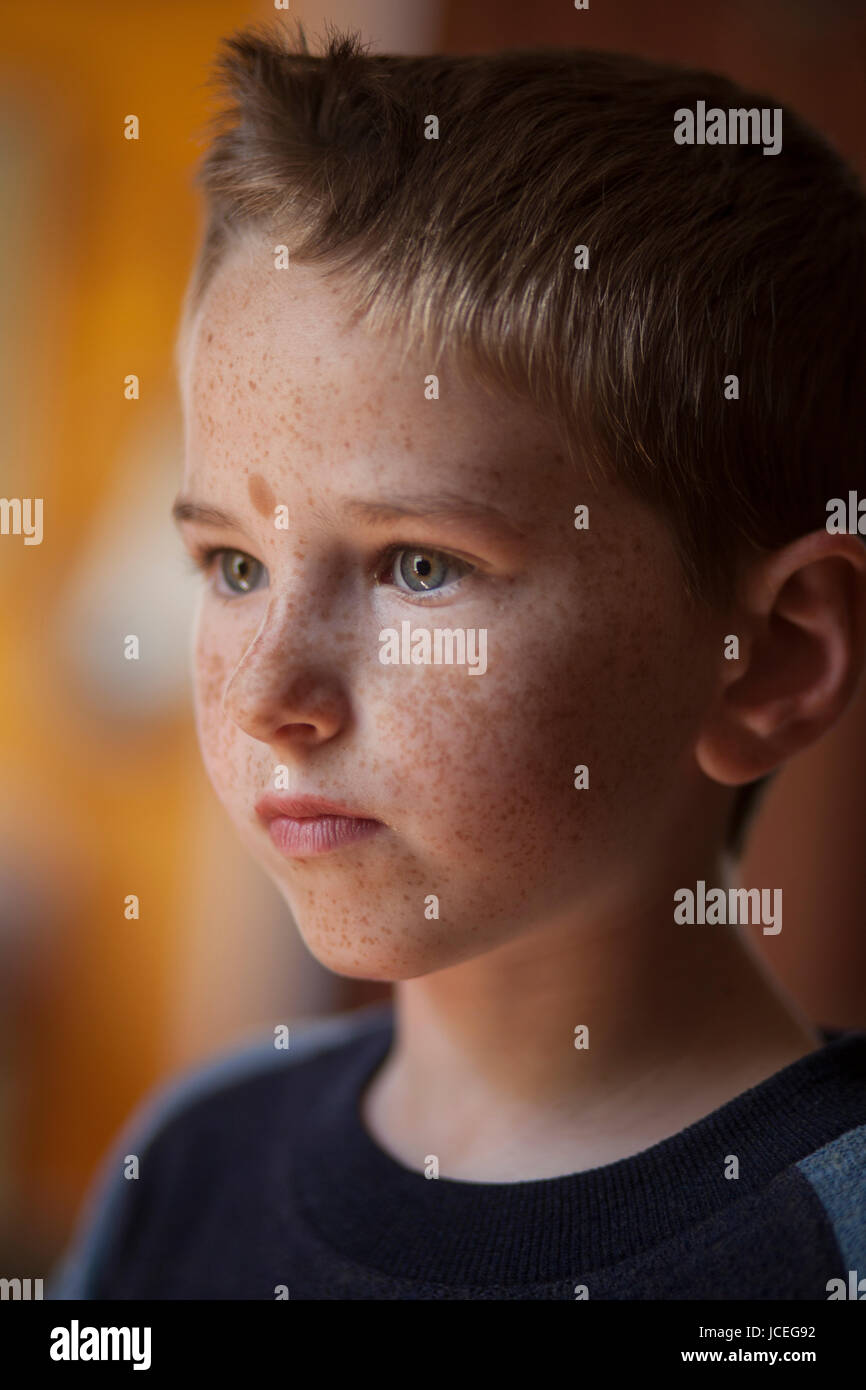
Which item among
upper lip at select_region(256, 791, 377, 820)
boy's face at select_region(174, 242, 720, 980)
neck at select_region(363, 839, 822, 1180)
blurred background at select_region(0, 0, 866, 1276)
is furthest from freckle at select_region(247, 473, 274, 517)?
blurred background at select_region(0, 0, 866, 1276)

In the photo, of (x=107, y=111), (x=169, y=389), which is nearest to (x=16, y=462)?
(x=169, y=389)

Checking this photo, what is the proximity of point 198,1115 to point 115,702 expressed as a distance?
818 mm

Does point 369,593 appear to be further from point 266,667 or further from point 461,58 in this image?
point 461,58

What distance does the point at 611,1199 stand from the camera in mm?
573

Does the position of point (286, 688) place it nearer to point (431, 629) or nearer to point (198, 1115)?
point (431, 629)

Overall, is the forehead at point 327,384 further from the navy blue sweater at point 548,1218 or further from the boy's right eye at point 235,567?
the navy blue sweater at point 548,1218

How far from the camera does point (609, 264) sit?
56 cm

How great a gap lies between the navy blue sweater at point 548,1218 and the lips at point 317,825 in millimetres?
187

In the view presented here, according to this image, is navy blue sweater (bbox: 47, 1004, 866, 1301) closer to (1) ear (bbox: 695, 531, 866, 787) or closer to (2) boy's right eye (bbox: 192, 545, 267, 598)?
(1) ear (bbox: 695, 531, 866, 787)

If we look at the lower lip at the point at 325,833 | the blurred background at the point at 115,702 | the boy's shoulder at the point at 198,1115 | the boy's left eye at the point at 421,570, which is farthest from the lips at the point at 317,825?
the blurred background at the point at 115,702

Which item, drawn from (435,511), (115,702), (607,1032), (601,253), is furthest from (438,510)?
(115,702)

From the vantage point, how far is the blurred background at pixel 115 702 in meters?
1.42
